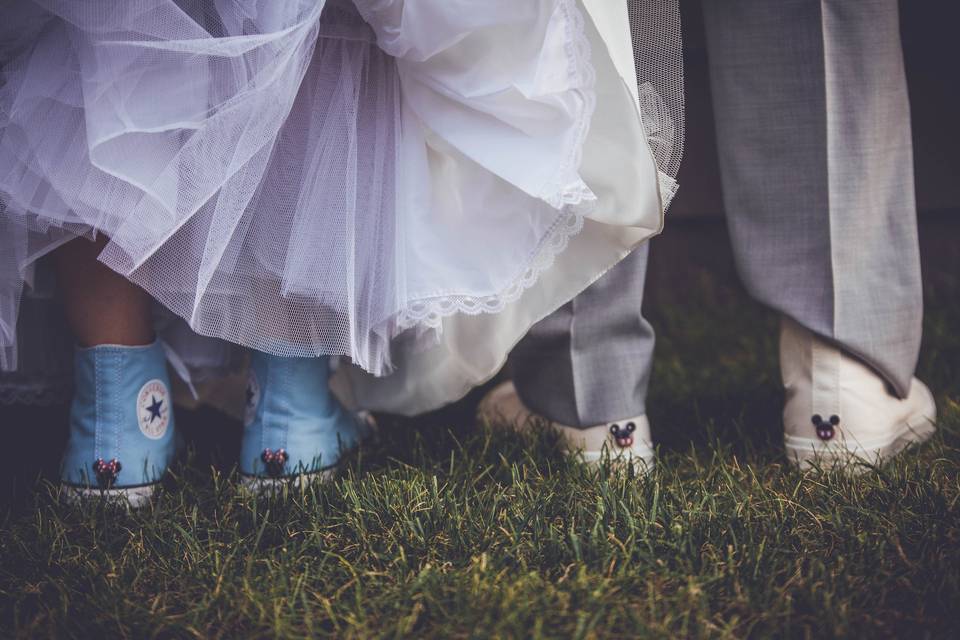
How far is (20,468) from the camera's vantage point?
44.7 inches

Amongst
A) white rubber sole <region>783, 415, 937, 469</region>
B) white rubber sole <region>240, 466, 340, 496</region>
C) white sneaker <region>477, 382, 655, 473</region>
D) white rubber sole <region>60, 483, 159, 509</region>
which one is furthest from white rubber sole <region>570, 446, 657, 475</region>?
white rubber sole <region>60, 483, 159, 509</region>

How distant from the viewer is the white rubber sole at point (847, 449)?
1073mm

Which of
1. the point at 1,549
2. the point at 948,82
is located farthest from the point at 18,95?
the point at 948,82

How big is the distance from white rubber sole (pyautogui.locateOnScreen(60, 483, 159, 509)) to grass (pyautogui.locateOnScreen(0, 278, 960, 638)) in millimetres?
19

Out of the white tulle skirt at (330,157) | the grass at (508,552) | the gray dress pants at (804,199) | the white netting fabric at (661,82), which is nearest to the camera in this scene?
the grass at (508,552)

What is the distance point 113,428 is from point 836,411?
93cm

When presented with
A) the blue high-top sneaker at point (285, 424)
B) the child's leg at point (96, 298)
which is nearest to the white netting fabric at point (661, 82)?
the blue high-top sneaker at point (285, 424)

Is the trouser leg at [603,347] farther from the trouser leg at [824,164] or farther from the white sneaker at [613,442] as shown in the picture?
the trouser leg at [824,164]

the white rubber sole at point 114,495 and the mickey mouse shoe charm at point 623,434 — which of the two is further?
the mickey mouse shoe charm at point 623,434

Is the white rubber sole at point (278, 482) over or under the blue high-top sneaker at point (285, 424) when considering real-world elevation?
under

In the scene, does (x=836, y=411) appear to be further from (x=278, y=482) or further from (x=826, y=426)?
(x=278, y=482)

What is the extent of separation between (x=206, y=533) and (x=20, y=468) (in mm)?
365

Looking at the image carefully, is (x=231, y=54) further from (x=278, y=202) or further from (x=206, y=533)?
(x=206, y=533)

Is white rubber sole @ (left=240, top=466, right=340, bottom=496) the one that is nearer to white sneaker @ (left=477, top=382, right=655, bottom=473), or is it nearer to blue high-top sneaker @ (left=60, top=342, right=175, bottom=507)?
blue high-top sneaker @ (left=60, top=342, right=175, bottom=507)
